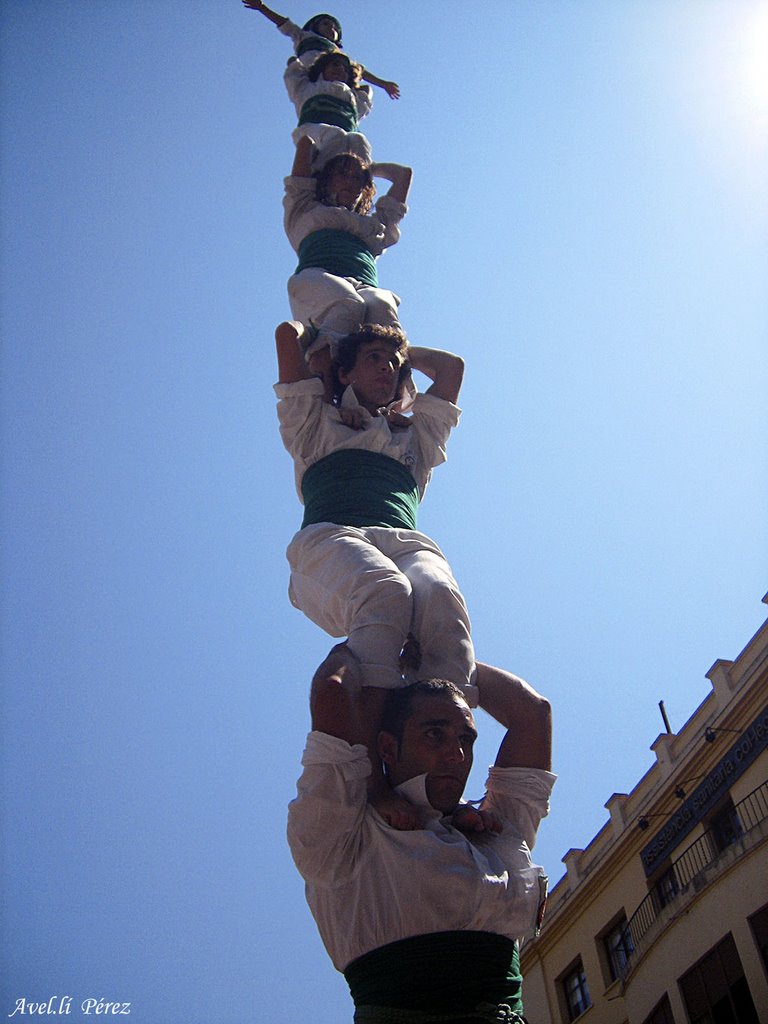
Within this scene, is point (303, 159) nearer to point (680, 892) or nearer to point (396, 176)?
point (396, 176)

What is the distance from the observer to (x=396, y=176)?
6418 millimetres

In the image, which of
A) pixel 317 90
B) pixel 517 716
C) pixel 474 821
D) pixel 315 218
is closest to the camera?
pixel 474 821

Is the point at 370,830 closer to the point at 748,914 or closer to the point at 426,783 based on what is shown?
the point at 426,783

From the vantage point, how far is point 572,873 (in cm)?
1442

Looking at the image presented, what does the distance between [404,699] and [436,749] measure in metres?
0.17

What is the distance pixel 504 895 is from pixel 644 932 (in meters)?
10.2

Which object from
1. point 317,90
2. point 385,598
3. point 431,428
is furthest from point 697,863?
point 385,598

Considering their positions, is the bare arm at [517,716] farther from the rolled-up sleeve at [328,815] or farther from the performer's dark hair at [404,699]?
the rolled-up sleeve at [328,815]

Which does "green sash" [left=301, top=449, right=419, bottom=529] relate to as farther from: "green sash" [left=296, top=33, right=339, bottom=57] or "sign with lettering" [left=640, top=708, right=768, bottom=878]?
"sign with lettering" [left=640, top=708, right=768, bottom=878]

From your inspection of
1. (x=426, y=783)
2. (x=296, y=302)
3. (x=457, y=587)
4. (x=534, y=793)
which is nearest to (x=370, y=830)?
(x=426, y=783)

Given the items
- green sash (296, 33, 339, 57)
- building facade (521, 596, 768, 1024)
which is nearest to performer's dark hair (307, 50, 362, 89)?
green sash (296, 33, 339, 57)

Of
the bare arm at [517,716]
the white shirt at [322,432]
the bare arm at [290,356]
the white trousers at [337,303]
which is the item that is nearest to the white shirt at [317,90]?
the white trousers at [337,303]

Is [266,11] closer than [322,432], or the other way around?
[322,432]

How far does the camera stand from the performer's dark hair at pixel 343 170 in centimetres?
554
